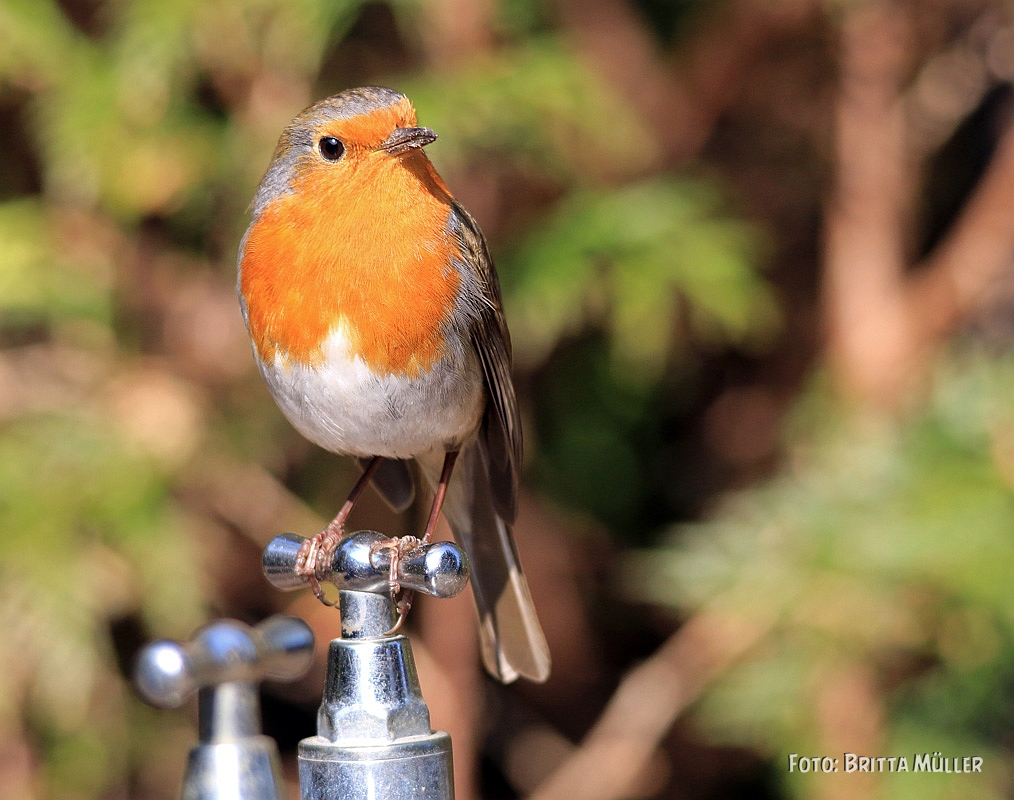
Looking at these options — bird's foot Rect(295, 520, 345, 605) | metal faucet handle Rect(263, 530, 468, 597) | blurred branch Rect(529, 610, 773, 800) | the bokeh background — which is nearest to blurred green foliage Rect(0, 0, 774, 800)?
the bokeh background

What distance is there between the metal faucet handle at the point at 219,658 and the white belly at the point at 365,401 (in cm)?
53

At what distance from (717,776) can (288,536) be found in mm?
2621

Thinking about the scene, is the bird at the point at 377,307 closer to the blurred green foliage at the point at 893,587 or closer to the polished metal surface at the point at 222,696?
the polished metal surface at the point at 222,696

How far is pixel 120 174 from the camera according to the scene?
10.3 ft

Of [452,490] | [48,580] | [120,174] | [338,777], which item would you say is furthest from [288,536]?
[120,174]

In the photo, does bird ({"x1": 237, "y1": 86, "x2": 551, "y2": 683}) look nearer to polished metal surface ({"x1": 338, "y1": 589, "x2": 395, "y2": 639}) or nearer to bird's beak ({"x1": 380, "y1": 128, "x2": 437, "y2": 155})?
bird's beak ({"x1": 380, "y1": 128, "x2": 437, "y2": 155})

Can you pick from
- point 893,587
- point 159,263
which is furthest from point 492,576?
point 159,263

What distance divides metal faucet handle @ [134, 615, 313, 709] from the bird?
328 millimetres

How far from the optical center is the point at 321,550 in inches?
68.9

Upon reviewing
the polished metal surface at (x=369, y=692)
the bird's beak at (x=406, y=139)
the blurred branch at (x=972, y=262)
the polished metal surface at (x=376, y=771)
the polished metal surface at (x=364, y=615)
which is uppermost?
the blurred branch at (x=972, y=262)

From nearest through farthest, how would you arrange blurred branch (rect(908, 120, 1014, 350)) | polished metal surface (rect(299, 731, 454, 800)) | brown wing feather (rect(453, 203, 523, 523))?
1. polished metal surface (rect(299, 731, 454, 800))
2. brown wing feather (rect(453, 203, 523, 523))
3. blurred branch (rect(908, 120, 1014, 350))

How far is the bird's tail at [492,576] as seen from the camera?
1.98 m

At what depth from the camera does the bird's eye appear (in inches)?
77.1

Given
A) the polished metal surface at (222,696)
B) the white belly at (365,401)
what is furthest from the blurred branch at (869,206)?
the polished metal surface at (222,696)
